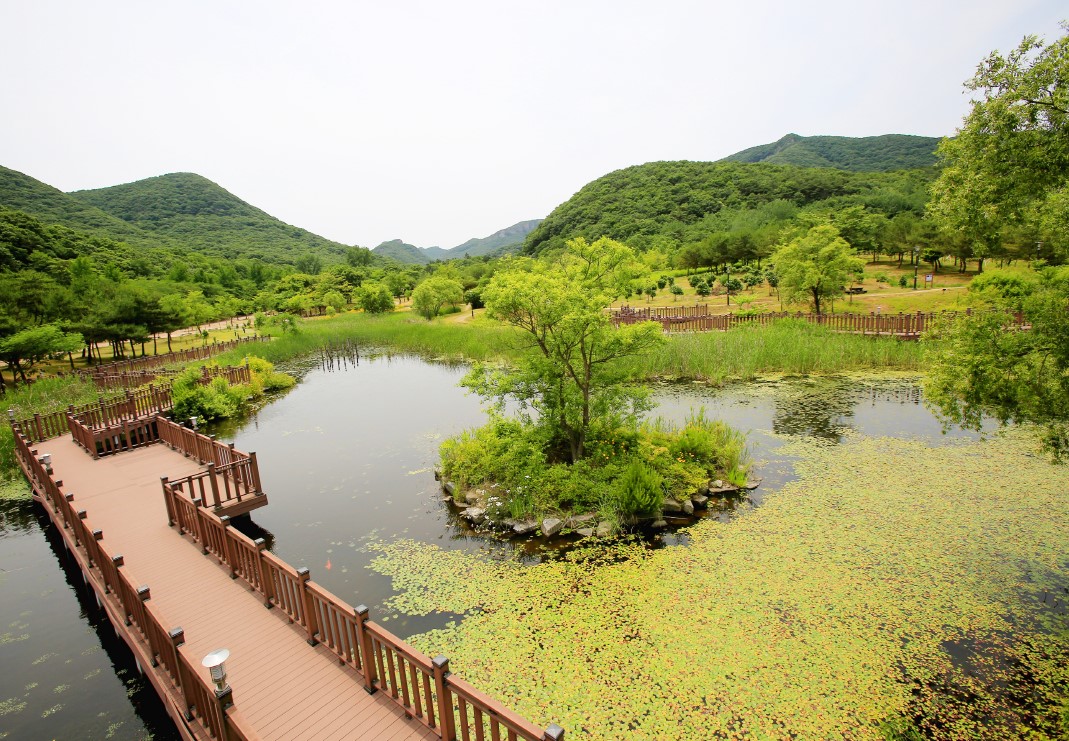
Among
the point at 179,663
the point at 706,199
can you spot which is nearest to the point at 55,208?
the point at 706,199

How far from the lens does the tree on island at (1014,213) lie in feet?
18.0

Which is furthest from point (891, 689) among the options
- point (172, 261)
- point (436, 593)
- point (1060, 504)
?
point (172, 261)

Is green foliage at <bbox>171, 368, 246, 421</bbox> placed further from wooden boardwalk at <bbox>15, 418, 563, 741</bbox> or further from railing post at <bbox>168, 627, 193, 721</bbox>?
railing post at <bbox>168, 627, 193, 721</bbox>

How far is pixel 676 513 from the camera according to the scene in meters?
9.97

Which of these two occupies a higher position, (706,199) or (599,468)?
(706,199)

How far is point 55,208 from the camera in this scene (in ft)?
276

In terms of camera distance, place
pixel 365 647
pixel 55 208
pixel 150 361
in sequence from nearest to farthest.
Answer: pixel 365 647, pixel 150 361, pixel 55 208

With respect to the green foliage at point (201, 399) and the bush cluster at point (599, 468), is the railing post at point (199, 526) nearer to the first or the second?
the bush cluster at point (599, 468)

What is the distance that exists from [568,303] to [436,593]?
5.64 metres

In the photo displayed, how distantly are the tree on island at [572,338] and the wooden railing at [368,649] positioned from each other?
17.1ft

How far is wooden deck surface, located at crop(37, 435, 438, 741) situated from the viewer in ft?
15.0

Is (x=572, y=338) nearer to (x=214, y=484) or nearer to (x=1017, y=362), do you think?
(x=1017, y=362)

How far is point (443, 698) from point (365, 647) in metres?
1.12

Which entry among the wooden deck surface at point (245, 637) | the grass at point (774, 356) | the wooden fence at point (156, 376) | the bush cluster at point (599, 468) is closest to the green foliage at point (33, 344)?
the wooden fence at point (156, 376)
